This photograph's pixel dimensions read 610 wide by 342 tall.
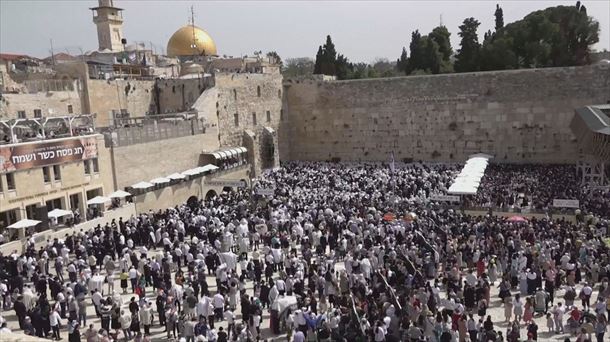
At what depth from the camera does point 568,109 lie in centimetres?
2969

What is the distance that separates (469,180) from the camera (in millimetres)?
22172

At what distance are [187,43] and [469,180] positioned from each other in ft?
99.1

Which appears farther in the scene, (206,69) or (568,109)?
(206,69)

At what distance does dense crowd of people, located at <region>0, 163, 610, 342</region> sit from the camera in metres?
10.6

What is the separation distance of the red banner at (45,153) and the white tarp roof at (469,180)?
1391 centimetres

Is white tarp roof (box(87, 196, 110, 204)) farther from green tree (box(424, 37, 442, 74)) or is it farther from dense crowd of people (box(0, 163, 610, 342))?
green tree (box(424, 37, 442, 74))

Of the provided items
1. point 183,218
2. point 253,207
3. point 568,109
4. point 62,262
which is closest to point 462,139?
point 568,109

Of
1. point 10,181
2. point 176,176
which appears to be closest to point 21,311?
point 10,181

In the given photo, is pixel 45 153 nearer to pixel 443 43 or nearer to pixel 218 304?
pixel 218 304

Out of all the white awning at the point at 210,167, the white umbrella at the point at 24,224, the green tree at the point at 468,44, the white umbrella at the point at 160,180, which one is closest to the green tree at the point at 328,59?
the green tree at the point at 468,44

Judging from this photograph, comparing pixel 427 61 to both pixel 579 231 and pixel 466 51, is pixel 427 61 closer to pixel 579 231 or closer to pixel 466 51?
pixel 466 51

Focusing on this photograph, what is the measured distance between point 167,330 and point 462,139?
24.7 metres

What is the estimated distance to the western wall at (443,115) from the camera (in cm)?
2984

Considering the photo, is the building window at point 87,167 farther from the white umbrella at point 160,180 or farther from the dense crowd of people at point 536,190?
the dense crowd of people at point 536,190
